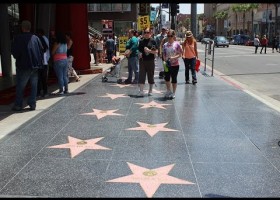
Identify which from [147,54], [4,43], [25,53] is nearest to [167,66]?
[147,54]

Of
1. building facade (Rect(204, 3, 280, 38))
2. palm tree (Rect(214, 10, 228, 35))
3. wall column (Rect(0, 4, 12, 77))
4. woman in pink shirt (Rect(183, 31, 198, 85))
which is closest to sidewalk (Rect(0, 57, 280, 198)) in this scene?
woman in pink shirt (Rect(183, 31, 198, 85))

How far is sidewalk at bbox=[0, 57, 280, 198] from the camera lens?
14.2 ft

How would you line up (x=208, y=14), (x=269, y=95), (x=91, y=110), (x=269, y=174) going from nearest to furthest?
(x=269, y=174) → (x=91, y=110) → (x=269, y=95) → (x=208, y=14)

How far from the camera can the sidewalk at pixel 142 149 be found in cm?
432

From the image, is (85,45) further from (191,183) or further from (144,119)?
(191,183)

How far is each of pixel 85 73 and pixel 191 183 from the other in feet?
40.8

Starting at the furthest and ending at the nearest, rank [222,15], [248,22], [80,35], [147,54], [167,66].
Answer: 1. [222,15]
2. [248,22]
3. [80,35]
4. [147,54]
5. [167,66]

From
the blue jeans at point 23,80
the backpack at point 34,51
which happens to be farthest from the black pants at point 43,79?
the backpack at point 34,51

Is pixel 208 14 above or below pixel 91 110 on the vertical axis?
above

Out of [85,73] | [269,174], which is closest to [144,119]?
[269,174]

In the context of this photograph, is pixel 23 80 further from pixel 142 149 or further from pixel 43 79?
pixel 142 149

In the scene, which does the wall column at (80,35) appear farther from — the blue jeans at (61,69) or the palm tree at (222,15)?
the palm tree at (222,15)

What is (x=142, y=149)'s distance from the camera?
5.74 meters

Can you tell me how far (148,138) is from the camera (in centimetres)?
636
